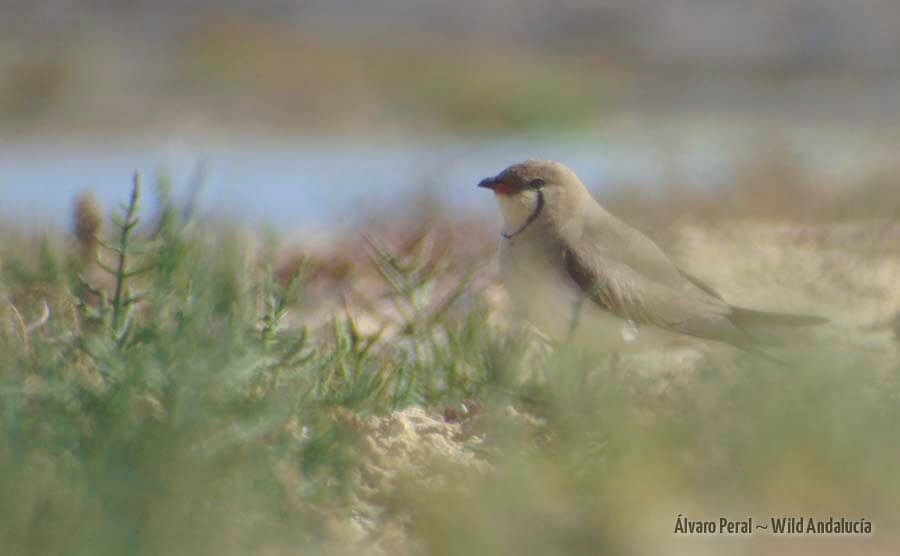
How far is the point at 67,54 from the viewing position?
70.6 feet

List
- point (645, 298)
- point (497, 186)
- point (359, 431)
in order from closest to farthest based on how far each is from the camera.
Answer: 1. point (359, 431)
2. point (645, 298)
3. point (497, 186)

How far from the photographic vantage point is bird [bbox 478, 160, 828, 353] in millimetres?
4816

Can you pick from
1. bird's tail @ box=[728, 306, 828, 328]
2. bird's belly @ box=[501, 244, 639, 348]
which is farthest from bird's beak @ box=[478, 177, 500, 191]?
bird's tail @ box=[728, 306, 828, 328]

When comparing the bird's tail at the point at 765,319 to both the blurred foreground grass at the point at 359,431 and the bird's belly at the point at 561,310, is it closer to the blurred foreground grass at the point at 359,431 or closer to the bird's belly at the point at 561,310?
the blurred foreground grass at the point at 359,431

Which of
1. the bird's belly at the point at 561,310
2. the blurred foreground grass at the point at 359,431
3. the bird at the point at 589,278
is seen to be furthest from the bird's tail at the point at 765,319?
the bird's belly at the point at 561,310

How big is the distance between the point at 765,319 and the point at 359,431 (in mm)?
1406

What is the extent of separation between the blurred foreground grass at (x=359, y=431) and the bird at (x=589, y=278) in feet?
0.57

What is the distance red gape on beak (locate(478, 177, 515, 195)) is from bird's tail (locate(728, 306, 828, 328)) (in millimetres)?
775

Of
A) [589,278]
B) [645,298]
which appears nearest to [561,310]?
[589,278]

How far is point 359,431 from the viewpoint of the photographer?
4.07m

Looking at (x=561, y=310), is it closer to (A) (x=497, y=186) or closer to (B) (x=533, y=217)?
(B) (x=533, y=217)

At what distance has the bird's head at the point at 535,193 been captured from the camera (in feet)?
16.8

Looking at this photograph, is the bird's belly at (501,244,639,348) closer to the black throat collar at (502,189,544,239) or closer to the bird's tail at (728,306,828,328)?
the black throat collar at (502,189,544,239)

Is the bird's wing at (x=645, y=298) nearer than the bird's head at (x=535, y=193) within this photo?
Yes
